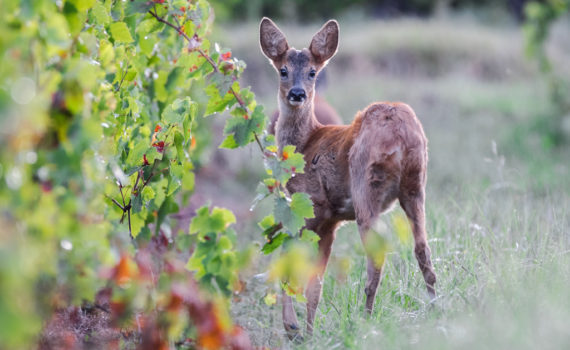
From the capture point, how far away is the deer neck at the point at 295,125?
5.37 meters

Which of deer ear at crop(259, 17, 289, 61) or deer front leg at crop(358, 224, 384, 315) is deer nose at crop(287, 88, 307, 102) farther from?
deer front leg at crop(358, 224, 384, 315)

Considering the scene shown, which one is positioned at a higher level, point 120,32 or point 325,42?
point 120,32

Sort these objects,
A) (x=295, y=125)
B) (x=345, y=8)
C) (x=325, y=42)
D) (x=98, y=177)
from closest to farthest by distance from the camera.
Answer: (x=98, y=177) < (x=295, y=125) < (x=325, y=42) < (x=345, y=8)

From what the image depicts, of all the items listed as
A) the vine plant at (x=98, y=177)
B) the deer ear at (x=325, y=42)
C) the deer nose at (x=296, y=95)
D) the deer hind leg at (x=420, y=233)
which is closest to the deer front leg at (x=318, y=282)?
the deer hind leg at (x=420, y=233)

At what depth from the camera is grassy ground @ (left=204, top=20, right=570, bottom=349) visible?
336 centimetres

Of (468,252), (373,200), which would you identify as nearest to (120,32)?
(373,200)

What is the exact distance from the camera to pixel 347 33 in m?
19.8

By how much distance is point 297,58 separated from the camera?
550 centimetres

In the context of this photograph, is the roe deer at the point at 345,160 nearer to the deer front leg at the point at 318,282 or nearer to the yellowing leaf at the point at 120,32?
the deer front leg at the point at 318,282

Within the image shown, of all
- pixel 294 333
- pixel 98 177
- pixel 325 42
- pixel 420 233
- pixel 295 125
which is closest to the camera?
pixel 98 177

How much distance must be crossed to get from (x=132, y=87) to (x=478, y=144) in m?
7.53

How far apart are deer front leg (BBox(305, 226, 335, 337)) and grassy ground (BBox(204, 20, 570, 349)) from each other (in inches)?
2.7

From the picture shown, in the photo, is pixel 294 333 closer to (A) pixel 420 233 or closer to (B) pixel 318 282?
(B) pixel 318 282

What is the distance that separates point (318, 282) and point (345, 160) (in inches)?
32.5
